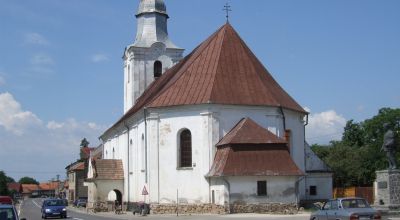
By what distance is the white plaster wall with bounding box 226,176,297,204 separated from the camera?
35.6 metres

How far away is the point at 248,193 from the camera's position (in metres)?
35.7

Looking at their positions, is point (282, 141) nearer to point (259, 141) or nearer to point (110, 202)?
point (259, 141)

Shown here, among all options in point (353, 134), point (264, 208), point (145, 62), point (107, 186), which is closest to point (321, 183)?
point (264, 208)

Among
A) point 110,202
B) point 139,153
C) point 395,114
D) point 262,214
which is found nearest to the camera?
point 262,214

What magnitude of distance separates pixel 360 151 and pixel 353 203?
53.0 metres

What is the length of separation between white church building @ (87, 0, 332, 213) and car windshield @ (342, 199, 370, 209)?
14.3 metres

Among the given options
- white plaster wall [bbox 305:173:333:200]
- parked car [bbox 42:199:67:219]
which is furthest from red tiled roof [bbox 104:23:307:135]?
parked car [bbox 42:199:67:219]

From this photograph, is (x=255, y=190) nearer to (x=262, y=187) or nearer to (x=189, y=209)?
(x=262, y=187)

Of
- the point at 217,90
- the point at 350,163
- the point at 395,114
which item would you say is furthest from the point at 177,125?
the point at 395,114

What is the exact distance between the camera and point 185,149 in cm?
3947

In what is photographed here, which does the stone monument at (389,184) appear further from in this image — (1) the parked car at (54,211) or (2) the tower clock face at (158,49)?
(2) the tower clock face at (158,49)

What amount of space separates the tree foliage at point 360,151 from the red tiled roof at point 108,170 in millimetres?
28916

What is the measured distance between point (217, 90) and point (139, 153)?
341 inches

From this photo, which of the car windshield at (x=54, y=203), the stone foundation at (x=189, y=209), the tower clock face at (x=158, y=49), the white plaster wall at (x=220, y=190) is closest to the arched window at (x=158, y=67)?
the tower clock face at (x=158, y=49)
